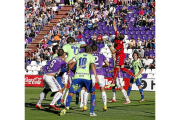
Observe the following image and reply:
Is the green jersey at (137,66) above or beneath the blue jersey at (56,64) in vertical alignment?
beneath

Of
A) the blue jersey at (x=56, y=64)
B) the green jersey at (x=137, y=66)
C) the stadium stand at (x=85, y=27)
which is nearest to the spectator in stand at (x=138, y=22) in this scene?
the stadium stand at (x=85, y=27)

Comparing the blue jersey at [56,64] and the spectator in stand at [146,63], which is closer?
the blue jersey at [56,64]

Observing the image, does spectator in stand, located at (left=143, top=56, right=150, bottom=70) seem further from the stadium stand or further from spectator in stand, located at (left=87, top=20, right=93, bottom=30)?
spectator in stand, located at (left=87, top=20, right=93, bottom=30)

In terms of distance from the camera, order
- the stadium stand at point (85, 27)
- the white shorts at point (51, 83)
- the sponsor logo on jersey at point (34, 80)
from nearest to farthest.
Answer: the white shorts at point (51, 83) → the sponsor logo on jersey at point (34, 80) → the stadium stand at point (85, 27)

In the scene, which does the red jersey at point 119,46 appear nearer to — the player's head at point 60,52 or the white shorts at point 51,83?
the player's head at point 60,52

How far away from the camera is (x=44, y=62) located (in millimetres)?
25844

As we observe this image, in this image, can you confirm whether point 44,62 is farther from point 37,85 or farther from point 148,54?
point 148,54

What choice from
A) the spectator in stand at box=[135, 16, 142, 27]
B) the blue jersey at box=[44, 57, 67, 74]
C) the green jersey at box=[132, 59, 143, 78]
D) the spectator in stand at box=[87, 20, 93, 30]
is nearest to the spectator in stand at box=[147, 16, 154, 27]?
the spectator in stand at box=[135, 16, 142, 27]

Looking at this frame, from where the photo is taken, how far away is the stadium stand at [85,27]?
78.4 feet

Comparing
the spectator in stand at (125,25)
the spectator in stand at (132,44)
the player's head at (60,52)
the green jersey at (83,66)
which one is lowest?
the green jersey at (83,66)

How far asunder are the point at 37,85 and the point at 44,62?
8.87ft

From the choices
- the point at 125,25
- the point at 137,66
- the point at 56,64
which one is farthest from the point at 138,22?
the point at 56,64

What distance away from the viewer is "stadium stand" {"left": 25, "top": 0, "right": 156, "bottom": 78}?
78.4 feet

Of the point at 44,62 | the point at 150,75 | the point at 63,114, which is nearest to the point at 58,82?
the point at 63,114
